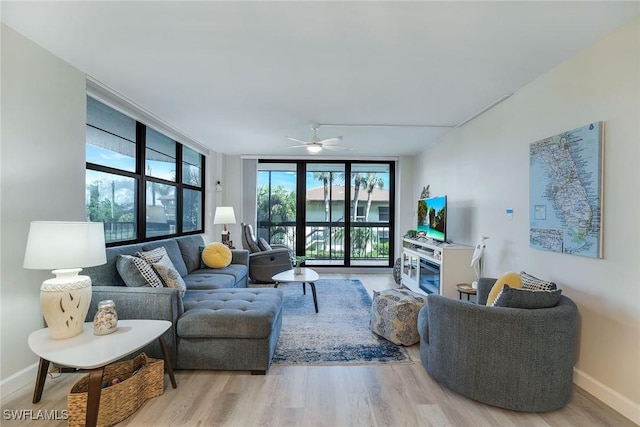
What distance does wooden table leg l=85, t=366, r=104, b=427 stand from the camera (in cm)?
157

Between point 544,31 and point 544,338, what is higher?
point 544,31

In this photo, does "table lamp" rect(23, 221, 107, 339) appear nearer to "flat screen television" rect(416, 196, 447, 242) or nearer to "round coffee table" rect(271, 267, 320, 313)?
"round coffee table" rect(271, 267, 320, 313)

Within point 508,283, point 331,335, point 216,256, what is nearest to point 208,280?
point 216,256

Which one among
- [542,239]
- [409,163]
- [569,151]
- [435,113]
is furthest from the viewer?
[409,163]

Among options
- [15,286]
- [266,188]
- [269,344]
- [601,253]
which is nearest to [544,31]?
[601,253]

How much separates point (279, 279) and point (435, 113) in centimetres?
269

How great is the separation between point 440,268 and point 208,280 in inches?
109

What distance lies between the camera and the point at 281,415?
1.85 metres

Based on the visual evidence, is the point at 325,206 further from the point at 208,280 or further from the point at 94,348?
the point at 94,348

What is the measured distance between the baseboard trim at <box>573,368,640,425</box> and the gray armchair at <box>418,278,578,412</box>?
278 millimetres

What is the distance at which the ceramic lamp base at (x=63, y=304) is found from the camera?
184 cm

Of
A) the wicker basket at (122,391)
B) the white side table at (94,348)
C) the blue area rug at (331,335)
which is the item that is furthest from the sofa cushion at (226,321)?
the blue area rug at (331,335)

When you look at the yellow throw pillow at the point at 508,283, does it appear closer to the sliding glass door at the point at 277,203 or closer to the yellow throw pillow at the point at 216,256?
the yellow throw pillow at the point at 216,256

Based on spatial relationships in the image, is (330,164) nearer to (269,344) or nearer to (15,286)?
(269,344)
